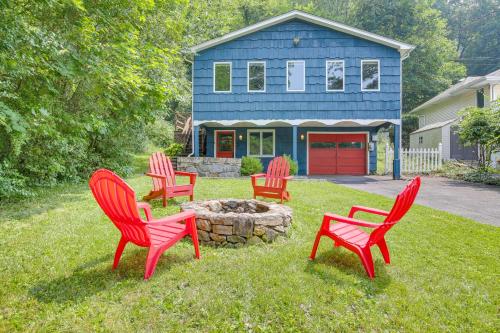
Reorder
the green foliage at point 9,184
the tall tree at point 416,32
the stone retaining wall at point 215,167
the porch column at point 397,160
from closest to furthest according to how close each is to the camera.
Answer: the green foliage at point 9,184
the stone retaining wall at point 215,167
the porch column at point 397,160
the tall tree at point 416,32

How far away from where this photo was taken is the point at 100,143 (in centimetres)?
1034

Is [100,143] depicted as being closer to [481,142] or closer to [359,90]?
[359,90]

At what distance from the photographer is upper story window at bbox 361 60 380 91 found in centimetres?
1238

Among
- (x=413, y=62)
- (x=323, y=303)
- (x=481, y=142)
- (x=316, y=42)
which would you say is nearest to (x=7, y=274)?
(x=323, y=303)

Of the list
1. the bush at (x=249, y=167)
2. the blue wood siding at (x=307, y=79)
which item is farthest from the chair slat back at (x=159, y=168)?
the blue wood siding at (x=307, y=79)

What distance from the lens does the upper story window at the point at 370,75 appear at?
487 inches

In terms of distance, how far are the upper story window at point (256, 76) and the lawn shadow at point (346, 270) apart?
404 inches

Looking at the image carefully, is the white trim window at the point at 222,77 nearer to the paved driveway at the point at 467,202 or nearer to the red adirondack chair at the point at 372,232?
the paved driveway at the point at 467,202

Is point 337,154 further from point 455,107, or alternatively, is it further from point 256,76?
point 455,107

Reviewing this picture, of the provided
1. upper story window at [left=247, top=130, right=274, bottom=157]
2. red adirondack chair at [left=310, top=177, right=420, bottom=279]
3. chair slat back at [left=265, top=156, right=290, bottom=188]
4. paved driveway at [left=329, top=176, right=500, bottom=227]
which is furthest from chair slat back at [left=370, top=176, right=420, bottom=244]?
upper story window at [left=247, top=130, right=274, bottom=157]

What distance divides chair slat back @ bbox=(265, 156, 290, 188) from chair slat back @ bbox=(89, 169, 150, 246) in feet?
12.1

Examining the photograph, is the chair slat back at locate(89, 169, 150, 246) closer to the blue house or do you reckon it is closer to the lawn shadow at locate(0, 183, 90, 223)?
the lawn shadow at locate(0, 183, 90, 223)

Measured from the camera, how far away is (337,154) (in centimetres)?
1430

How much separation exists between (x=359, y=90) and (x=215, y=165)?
6.66 m
